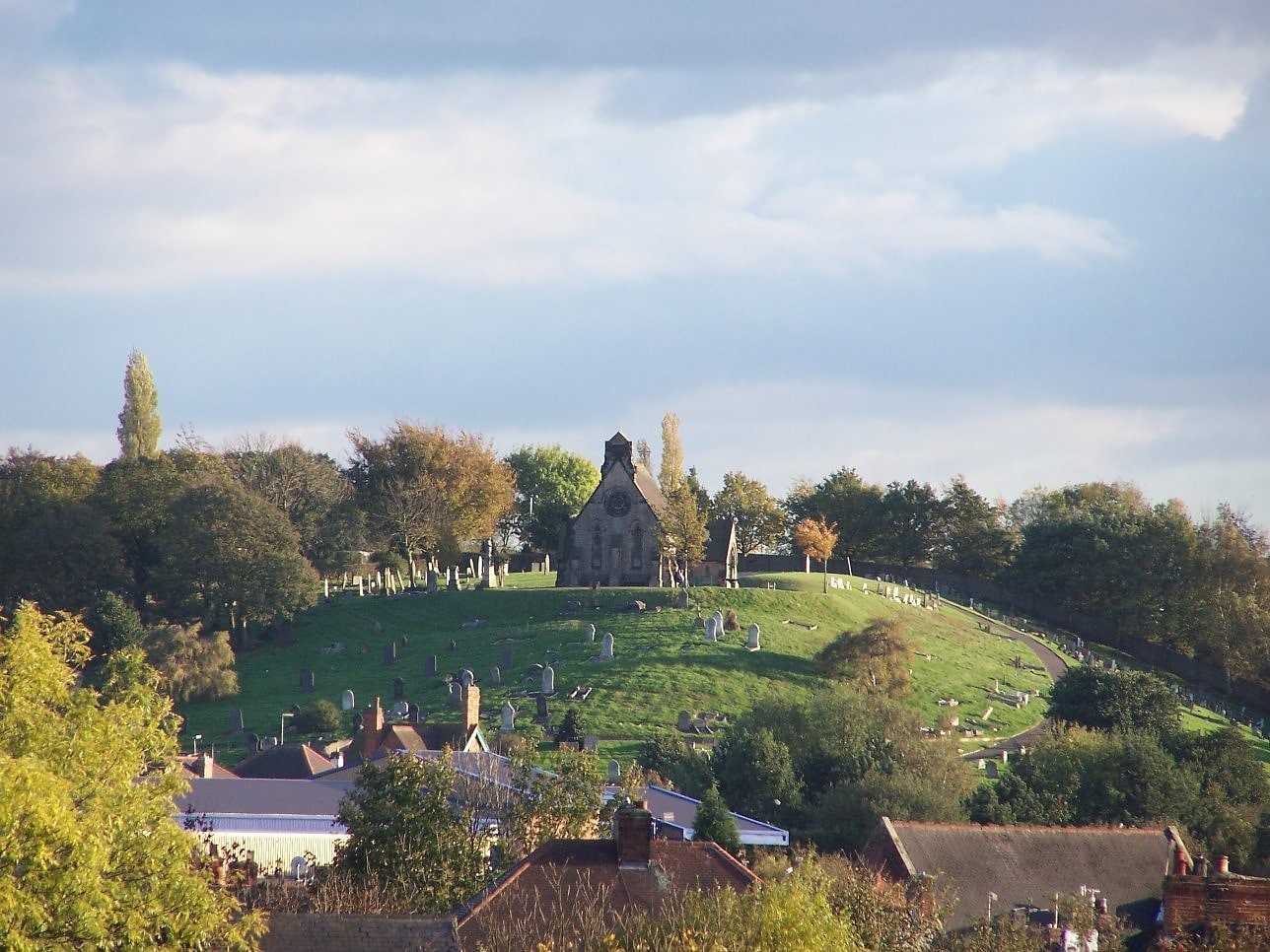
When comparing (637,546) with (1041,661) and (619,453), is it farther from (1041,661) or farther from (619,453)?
(1041,661)

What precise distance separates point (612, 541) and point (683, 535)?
639 centimetres

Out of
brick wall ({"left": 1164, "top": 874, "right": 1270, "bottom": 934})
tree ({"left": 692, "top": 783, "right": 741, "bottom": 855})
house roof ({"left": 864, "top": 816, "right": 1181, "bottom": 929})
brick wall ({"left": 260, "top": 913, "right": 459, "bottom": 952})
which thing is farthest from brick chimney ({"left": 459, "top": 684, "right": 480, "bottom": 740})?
brick wall ({"left": 260, "top": 913, "right": 459, "bottom": 952})

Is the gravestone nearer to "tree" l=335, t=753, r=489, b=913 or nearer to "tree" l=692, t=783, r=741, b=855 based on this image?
"tree" l=692, t=783, r=741, b=855

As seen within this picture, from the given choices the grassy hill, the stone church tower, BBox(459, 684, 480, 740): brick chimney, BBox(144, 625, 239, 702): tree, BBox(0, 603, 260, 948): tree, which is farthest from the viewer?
the stone church tower

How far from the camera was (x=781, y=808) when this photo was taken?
53.3 metres

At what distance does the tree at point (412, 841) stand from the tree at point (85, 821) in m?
8.10

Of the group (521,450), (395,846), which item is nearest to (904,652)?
(395,846)

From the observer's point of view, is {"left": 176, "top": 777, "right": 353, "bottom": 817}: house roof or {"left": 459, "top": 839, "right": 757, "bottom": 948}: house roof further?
{"left": 176, "top": 777, "right": 353, "bottom": 817}: house roof

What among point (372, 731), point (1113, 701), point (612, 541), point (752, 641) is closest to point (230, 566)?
point (612, 541)

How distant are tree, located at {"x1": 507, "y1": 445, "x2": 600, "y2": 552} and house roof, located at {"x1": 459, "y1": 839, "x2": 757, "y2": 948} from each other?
99.9m

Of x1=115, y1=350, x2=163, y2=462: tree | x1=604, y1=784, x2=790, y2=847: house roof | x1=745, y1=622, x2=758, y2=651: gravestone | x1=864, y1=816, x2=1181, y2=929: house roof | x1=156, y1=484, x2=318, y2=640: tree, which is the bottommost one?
x1=604, y1=784, x2=790, y2=847: house roof

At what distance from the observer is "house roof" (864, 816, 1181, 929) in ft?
115

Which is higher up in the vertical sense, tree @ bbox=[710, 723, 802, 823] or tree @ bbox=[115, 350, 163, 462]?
tree @ bbox=[115, 350, 163, 462]

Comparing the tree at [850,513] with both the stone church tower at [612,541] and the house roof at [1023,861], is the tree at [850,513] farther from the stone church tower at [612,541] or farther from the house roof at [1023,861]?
the house roof at [1023,861]
